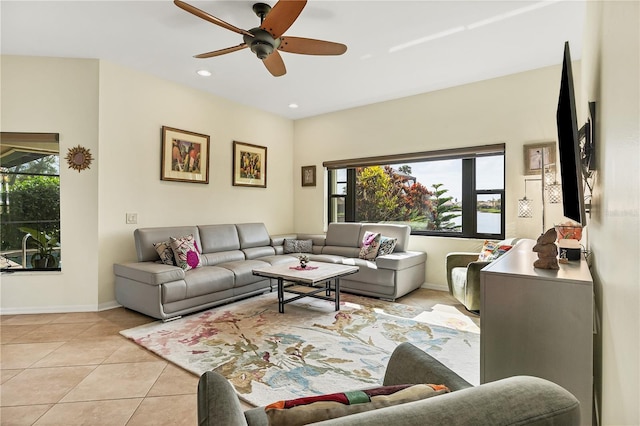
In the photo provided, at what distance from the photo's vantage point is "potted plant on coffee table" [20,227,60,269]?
3.80 meters

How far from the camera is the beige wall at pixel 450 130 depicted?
12.9ft

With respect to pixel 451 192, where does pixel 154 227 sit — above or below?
below

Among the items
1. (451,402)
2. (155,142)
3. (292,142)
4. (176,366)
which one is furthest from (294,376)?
(292,142)

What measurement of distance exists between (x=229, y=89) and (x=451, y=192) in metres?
3.52

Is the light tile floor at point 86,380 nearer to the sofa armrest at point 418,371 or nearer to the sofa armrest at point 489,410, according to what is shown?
the sofa armrest at point 418,371

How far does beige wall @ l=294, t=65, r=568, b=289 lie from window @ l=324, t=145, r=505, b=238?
0.51 ft

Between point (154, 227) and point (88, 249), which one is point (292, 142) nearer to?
point (154, 227)

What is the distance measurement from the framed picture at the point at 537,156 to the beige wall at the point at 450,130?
0.22ft

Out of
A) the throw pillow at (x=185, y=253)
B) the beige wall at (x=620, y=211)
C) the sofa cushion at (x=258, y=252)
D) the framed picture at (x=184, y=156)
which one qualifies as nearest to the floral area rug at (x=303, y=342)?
the throw pillow at (x=185, y=253)

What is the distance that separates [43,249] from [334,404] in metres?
4.51

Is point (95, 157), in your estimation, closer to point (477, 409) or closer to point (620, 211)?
point (477, 409)

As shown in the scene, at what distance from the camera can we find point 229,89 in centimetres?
469

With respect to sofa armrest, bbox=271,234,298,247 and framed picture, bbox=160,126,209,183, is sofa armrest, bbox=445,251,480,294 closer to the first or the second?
sofa armrest, bbox=271,234,298,247

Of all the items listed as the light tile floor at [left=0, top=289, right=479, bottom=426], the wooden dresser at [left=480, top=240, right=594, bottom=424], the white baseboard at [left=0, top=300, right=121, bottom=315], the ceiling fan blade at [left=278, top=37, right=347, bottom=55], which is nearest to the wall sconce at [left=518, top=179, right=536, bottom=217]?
the light tile floor at [left=0, top=289, right=479, bottom=426]
